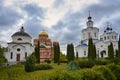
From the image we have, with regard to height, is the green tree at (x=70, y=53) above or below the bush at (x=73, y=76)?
above

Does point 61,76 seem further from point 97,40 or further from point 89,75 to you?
point 97,40

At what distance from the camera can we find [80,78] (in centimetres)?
1194

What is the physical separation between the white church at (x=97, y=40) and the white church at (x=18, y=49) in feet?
56.6

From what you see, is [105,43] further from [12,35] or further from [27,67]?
[27,67]

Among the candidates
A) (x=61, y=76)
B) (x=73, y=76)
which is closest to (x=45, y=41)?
(x=73, y=76)

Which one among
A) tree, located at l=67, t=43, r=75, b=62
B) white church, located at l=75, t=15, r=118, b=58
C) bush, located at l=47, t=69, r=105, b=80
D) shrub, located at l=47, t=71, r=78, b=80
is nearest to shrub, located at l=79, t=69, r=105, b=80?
bush, located at l=47, t=69, r=105, b=80

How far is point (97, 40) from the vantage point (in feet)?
208

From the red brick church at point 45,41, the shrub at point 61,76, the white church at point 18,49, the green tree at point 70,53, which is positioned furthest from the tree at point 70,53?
the shrub at point 61,76

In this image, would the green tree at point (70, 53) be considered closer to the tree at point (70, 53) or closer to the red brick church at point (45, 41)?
the tree at point (70, 53)

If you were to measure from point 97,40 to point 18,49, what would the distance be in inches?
1001

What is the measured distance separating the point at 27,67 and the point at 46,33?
3915 centimetres

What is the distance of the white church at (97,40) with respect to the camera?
5966 cm

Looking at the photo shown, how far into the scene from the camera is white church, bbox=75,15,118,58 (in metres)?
59.7

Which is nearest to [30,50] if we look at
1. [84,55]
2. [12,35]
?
[12,35]
